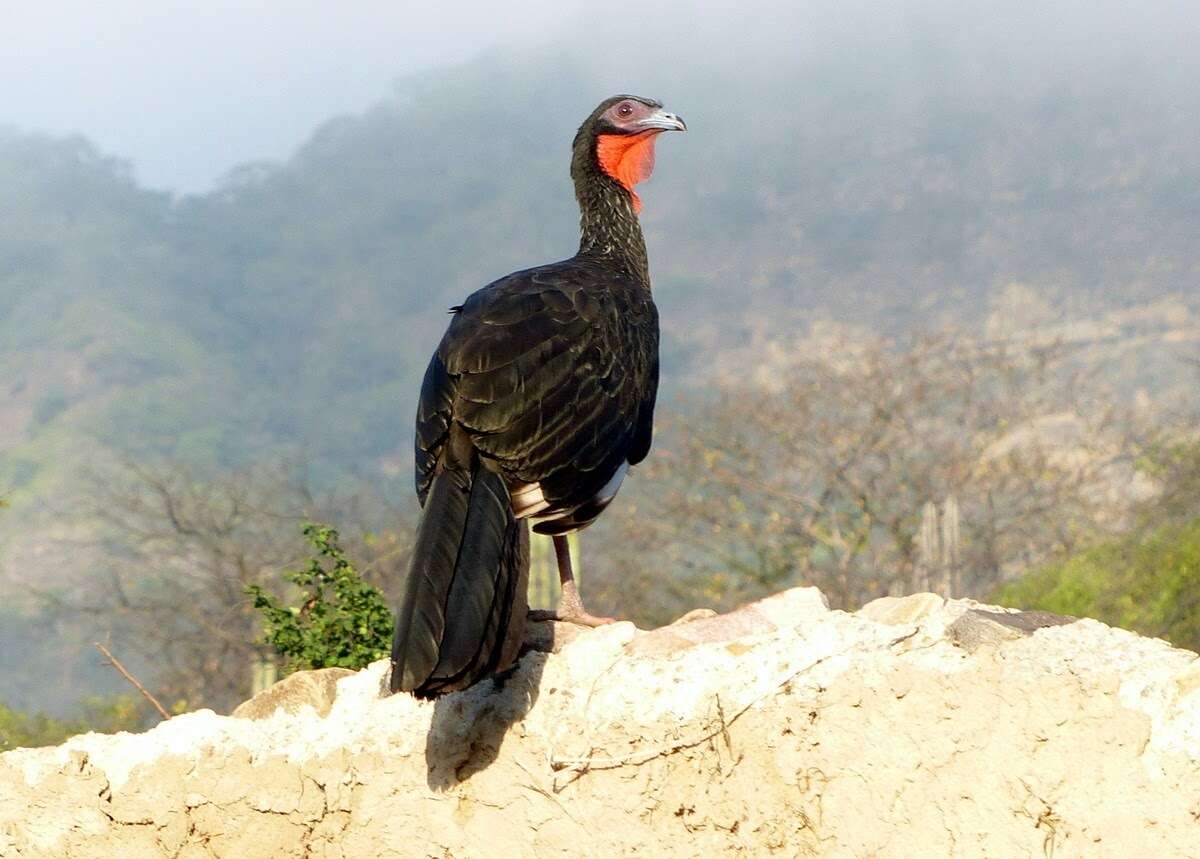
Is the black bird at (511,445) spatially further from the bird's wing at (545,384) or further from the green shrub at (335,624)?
the green shrub at (335,624)

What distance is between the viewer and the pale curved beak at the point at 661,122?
23.7 feet

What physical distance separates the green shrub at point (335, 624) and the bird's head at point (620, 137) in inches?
81.5

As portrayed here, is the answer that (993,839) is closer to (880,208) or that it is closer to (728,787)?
(728,787)

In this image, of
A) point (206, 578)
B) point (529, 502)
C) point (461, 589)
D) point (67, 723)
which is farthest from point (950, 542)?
point (461, 589)

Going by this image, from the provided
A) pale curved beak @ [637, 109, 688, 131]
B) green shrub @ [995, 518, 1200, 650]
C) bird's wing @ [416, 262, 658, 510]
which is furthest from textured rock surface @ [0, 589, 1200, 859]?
green shrub @ [995, 518, 1200, 650]

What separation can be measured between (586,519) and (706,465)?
22893 millimetres

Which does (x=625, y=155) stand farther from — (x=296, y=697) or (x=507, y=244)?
(x=507, y=244)

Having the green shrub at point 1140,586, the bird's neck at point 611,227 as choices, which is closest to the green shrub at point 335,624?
the bird's neck at point 611,227

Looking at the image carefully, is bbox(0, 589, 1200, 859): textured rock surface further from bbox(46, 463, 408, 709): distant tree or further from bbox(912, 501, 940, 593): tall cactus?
bbox(912, 501, 940, 593): tall cactus

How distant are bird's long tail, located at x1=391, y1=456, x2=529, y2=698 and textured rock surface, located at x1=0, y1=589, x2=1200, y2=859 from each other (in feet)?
1.56

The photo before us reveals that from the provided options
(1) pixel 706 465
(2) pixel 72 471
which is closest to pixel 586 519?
(1) pixel 706 465

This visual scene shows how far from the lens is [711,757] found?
15.5 ft

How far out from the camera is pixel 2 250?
147 metres

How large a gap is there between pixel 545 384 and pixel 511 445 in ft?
1.03
